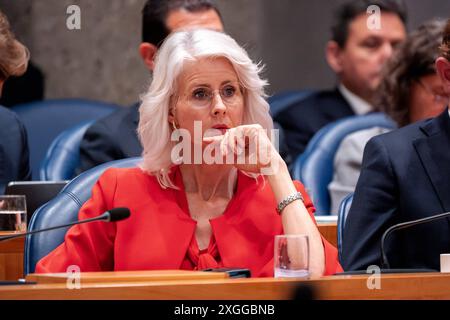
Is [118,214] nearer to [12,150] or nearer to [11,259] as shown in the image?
[11,259]

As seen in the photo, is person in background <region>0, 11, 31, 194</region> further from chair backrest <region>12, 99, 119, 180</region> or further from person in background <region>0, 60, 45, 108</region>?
person in background <region>0, 60, 45, 108</region>

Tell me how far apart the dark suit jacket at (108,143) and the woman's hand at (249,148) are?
3.90ft

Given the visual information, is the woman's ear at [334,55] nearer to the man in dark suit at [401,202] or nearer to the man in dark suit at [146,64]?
the man in dark suit at [146,64]

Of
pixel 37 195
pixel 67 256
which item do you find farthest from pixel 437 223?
pixel 37 195

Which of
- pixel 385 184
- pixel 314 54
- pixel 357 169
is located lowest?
pixel 385 184

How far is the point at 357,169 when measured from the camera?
13.3ft

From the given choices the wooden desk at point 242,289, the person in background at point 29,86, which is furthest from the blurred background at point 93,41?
the wooden desk at point 242,289

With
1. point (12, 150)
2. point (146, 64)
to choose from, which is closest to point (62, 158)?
point (12, 150)

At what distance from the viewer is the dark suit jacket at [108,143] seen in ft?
12.4

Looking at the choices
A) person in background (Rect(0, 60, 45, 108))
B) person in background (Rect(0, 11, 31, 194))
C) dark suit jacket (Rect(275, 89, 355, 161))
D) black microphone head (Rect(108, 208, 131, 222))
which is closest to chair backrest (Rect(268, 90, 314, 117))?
dark suit jacket (Rect(275, 89, 355, 161))

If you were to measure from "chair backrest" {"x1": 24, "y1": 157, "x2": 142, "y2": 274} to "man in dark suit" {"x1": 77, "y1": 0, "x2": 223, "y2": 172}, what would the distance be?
0.98m

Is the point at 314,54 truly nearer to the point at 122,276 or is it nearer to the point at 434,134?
the point at 434,134

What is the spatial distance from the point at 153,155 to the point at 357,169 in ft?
5.15

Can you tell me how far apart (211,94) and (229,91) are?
5 centimetres
